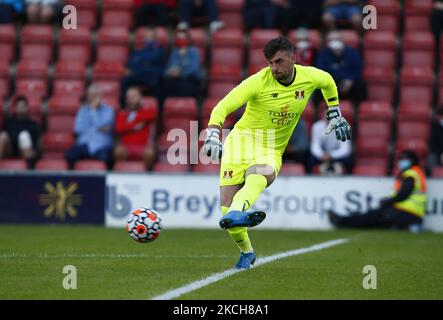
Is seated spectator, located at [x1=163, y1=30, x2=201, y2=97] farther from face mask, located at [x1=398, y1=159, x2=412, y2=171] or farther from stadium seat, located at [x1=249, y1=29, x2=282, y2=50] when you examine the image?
face mask, located at [x1=398, y1=159, x2=412, y2=171]

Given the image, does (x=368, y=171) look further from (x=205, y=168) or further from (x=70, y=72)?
(x=70, y=72)

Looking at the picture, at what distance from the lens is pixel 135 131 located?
660 inches

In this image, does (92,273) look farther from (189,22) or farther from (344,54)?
(189,22)

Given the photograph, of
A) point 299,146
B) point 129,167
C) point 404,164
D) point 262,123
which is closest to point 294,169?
point 299,146

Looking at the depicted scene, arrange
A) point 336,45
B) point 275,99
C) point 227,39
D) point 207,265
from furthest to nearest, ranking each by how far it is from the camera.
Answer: point 227,39
point 336,45
point 207,265
point 275,99

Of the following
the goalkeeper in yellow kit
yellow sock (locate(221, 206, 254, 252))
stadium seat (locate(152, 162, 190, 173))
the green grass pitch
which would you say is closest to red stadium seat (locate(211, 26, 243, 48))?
stadium seat (locate(152, 162, 190, 173))

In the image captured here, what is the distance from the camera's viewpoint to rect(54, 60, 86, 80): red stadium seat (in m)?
18.1

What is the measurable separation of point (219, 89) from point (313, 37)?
77.3 inches

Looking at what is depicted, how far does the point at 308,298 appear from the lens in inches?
296

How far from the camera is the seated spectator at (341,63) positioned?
1719 centimetres

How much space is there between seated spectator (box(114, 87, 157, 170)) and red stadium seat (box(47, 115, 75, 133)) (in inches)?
45.6

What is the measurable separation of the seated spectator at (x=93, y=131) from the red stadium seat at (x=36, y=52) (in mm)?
2419

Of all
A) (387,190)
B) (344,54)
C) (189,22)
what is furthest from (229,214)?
(189,22)
